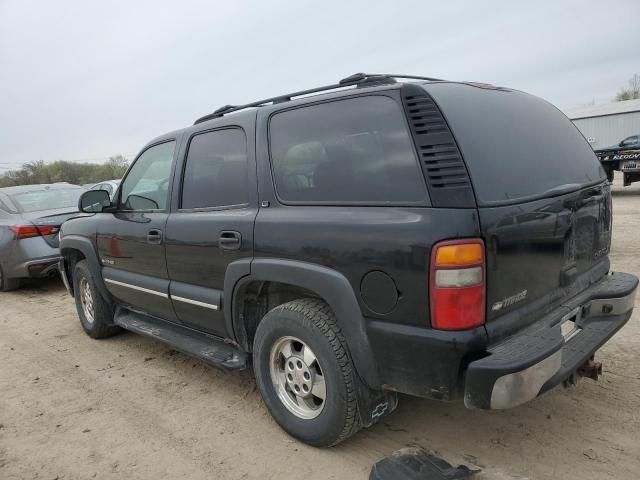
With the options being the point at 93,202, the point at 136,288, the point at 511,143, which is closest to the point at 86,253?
the point at 93,202

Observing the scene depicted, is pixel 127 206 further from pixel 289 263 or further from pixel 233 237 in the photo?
pixel 289 263

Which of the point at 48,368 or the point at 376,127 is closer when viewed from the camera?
the point at 376,127

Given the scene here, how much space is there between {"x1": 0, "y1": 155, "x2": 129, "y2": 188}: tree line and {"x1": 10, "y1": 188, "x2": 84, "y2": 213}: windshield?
28965 mm

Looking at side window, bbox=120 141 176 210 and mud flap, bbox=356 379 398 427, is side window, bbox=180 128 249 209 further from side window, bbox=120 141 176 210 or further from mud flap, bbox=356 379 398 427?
mud flap, bbox=356 379 398 427

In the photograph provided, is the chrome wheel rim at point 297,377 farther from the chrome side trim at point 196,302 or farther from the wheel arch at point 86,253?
the wheel arch at point 86,253

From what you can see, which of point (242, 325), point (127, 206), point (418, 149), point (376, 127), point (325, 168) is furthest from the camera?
point (127, 206)

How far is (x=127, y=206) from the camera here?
13.4 ft

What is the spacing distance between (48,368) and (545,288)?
4082mm

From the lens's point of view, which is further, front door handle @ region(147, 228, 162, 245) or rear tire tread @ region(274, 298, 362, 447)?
front door handle @ region(147, 228, 162, 245)

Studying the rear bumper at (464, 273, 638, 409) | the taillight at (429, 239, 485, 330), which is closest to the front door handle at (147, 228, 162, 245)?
the taillight at (429, 239, 485, 330)

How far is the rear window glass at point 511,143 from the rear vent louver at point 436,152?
44 millimetres

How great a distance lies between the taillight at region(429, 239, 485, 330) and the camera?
207cm

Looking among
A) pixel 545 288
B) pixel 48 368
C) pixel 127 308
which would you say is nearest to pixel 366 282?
pixel 545 288

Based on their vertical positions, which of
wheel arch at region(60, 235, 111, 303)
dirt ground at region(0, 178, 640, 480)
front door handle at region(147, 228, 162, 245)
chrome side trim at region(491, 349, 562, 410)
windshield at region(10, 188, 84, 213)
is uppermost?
windshield at region(10, 188, 84, 213)
